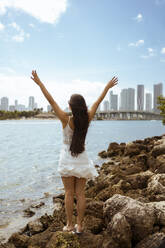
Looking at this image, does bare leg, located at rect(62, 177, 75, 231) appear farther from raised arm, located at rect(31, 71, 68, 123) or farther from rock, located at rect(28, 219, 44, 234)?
rock, located at rect(28, 219, 44, 234)

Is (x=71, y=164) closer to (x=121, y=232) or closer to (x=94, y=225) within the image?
(x=121, y=232)

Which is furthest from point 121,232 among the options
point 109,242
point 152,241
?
point 152,241

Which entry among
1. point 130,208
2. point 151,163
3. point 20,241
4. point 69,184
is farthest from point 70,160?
point 151,163

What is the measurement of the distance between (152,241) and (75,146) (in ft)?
6.48

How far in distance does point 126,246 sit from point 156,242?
535 mm

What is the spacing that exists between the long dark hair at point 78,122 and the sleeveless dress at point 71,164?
9 cm

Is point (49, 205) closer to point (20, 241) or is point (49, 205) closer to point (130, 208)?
point (20, 241)

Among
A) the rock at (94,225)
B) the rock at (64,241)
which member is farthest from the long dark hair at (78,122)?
the rock at (94,225)

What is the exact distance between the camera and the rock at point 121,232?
170 inches

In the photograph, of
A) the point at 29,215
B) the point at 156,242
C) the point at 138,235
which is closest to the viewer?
the point at 156,242

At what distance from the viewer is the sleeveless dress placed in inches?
176

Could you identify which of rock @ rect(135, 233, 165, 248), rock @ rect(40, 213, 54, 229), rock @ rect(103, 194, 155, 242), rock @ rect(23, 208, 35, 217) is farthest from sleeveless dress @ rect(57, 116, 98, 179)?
rock @ rect(23, 208, 35, 217)

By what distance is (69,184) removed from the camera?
461 cm

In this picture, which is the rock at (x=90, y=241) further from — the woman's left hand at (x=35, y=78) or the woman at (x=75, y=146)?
the woman's left hand at (x=35, y=78)
